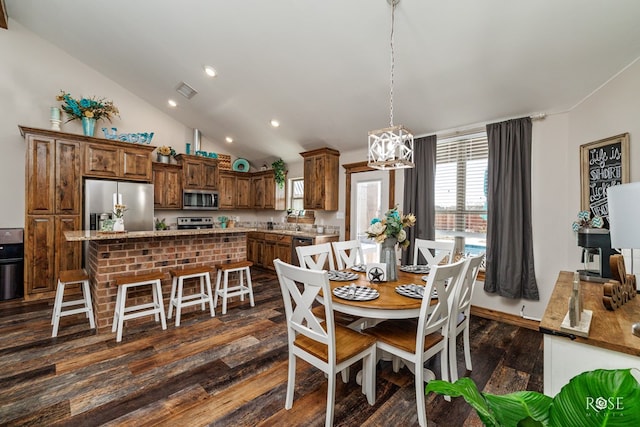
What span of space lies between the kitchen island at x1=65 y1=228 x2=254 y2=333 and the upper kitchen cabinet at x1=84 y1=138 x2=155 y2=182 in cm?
171

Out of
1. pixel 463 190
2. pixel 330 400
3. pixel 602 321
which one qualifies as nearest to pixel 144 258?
pixel 330 400

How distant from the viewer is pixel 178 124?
18.9ft

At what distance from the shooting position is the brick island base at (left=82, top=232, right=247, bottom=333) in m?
2.88

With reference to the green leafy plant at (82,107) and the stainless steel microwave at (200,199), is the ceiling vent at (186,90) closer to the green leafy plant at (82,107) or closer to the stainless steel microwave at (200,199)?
the green leafy plant at (82,107)

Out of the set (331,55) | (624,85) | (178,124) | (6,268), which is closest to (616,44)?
(624,85)

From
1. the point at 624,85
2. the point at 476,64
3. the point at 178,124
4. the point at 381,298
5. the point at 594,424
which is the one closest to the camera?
the point at 594,424

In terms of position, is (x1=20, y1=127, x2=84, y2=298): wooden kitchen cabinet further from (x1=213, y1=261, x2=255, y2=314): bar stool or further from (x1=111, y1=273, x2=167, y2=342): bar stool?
(x1=213, y1=261, x2=255, y2=314): bar stool

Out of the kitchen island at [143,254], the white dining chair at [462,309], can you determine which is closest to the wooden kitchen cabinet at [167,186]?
the kitchen island at [143,254]

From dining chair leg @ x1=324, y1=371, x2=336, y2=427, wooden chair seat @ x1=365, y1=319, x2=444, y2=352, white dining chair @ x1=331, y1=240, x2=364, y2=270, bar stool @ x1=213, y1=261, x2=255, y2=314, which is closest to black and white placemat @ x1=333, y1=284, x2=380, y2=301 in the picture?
wooden chair seat @ x1=365, y1=319, x2=444, y2=352

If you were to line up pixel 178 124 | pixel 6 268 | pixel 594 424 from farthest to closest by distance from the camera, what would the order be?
1. pixel 178 124
2. pixel 6 268
3. pixel 594 424

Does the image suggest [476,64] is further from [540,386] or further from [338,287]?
[540,386]

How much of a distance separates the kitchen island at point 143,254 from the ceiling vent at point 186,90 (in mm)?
2460

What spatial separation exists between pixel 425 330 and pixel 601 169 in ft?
7.61

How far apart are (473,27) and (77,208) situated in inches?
217
